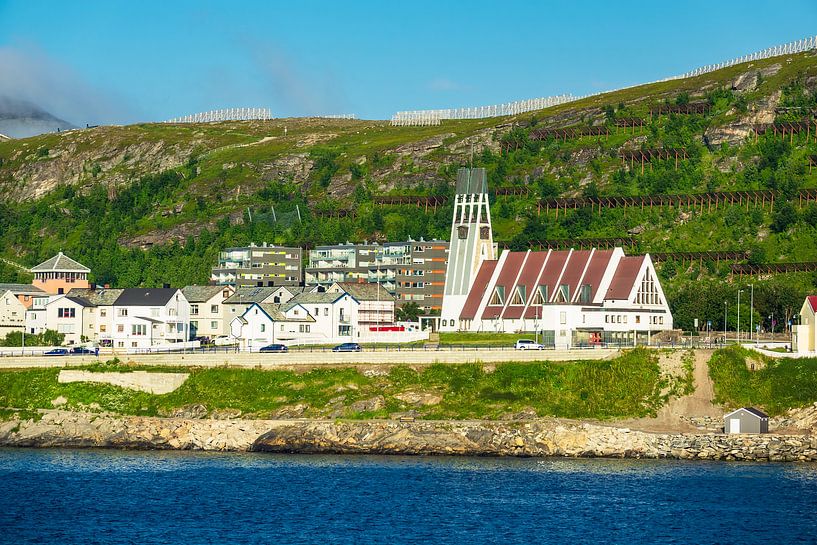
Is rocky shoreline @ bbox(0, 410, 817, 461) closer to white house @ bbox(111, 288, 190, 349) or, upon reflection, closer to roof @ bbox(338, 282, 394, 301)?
white house @ bbox(111, 288, 190, 349)

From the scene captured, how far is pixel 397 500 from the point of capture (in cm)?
8494

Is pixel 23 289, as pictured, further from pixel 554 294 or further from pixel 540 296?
pixel 554 294

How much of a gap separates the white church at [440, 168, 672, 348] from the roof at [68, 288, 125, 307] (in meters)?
41.2

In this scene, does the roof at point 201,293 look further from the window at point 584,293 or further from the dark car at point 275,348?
the window at point 584,293

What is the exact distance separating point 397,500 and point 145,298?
278 feet

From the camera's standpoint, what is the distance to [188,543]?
2886 inches

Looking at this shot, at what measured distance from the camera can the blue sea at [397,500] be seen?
7575cm

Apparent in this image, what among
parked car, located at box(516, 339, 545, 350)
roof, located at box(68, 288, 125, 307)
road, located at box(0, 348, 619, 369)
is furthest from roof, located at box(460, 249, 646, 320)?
roof, located at box(68, 288, 125, 307)

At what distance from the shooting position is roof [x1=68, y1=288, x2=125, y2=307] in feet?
543

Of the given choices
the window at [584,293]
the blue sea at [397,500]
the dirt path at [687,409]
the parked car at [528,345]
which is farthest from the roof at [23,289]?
the dirt path at [687,409]

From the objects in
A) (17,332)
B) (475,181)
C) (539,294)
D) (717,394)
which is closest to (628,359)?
(717,394)

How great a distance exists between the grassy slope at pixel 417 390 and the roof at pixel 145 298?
38840mm

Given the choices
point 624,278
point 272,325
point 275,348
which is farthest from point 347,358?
point 624,278

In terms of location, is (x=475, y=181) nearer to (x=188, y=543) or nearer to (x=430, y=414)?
(x=430, y=414)
